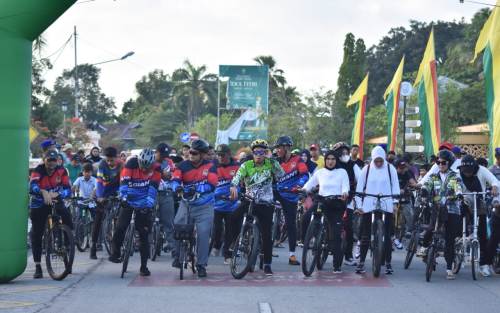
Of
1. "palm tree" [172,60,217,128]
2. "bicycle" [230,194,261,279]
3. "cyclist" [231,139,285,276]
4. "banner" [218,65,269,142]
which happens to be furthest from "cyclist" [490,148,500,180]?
"palm tree" [172,60,217,128]

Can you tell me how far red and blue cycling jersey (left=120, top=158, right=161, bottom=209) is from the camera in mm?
14172

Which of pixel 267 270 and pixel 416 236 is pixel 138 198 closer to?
pixel 267 270

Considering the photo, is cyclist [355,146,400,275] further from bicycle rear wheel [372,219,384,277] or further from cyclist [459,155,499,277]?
cyclist [459,155,499,277]

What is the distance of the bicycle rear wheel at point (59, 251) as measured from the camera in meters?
13.8

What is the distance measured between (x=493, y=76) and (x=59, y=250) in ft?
31.4

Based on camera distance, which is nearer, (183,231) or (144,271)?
(183,231)

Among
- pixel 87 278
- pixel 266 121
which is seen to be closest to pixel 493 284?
pixel 87 278

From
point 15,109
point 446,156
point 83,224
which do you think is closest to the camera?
point 15,109

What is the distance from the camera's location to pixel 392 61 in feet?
287

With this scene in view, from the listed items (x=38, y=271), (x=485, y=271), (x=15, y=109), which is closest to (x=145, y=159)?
(x=15, y=109)

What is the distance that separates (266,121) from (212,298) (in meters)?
45.5

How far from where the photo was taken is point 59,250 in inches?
546

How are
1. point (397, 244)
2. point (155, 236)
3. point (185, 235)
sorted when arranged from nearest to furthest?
1. point (185, 235)
2. point (155, 236)
3. point (397, 244)

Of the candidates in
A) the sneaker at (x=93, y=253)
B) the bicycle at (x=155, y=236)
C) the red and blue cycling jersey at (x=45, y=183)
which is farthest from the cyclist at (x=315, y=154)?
the red and blue cycling jersey at (x=45, y=183)
